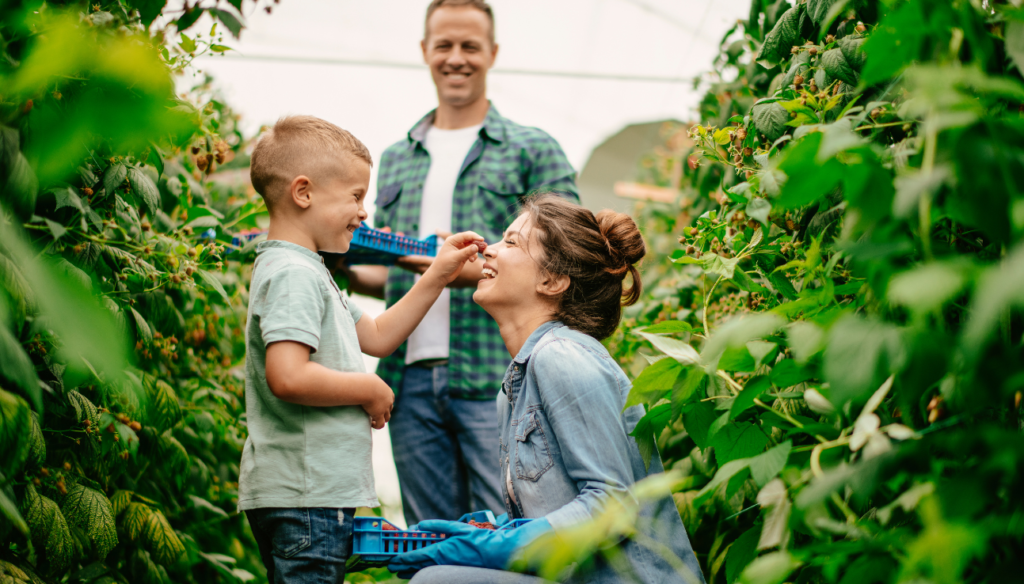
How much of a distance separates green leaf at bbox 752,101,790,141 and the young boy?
691 millimetres

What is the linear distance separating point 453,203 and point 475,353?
48cm

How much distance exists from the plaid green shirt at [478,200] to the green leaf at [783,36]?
0.79 meters

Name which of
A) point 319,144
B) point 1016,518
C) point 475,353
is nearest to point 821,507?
point 1016,518

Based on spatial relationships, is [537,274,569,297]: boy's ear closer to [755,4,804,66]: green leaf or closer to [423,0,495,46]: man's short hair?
[755,4,804,66]: green leaf

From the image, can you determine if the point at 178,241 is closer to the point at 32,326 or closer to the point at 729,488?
the point at 32,326

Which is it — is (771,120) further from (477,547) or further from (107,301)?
(107,301)

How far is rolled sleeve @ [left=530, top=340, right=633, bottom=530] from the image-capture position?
4.06ft

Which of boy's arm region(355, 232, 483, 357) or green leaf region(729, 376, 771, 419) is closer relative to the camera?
green leaf region(729, 376, 771, 419)

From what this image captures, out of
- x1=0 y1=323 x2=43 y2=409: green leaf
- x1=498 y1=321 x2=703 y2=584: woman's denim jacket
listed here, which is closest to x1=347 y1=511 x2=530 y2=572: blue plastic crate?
x1=498 y1=321 x2=703 y2=584: woman's denim jacket

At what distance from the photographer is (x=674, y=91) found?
5.42 metres

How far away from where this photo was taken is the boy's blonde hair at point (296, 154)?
1.53 metres

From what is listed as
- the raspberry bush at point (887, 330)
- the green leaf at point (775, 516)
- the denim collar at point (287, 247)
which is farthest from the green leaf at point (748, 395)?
the denim collar at point (287, 247)

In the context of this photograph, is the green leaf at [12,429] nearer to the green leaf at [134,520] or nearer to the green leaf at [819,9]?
the green leaf at [134,520]

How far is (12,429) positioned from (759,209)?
993 millimetres
